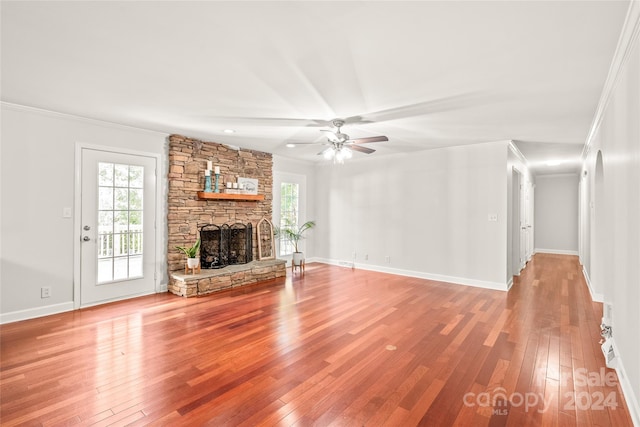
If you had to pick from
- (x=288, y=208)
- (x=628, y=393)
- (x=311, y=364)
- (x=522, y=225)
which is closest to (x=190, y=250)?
(x=288, y=208)

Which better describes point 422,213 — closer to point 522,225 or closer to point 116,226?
point 522,225

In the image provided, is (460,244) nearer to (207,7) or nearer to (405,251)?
(405,251)

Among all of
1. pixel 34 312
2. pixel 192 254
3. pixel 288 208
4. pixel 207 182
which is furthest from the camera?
pixel 288 208

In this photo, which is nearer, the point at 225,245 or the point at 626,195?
the point at 626,195

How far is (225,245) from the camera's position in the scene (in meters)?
5.91

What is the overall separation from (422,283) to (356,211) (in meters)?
2.25

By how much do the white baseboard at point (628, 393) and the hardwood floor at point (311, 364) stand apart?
59mm

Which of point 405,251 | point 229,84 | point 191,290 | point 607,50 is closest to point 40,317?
point 191,290

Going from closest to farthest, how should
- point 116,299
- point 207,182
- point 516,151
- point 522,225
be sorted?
1. point 116,299
2. point 207,182
3. point 516,151
4. point 522,225

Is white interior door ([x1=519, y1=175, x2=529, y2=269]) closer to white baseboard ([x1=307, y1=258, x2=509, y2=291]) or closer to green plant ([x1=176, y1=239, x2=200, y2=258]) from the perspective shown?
white baseboard ([x1=307, y1=258, x2=509, y2=291])

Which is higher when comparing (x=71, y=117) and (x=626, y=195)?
(x=71, y=117)

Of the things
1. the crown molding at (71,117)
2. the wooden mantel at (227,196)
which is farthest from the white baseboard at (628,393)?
the crown molding at (71,117)

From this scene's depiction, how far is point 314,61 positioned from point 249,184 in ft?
13.3

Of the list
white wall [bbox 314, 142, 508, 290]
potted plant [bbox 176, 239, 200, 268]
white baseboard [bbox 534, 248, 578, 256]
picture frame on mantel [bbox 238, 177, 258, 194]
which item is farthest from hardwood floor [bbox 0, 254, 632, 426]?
white baseboard [bbox 534, 248, 578, 256]
